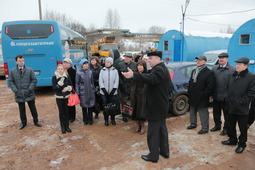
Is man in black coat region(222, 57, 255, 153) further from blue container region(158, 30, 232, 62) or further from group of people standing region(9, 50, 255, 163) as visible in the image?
blue container region(158, 30, 232, 62)

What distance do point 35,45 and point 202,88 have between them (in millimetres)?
6836

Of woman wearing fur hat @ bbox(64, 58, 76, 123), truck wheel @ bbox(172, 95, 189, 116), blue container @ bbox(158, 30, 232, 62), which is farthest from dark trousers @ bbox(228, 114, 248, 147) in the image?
blue container @ bbox(158, 30, 232, 62)

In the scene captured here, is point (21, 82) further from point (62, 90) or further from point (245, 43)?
point (245, 43)

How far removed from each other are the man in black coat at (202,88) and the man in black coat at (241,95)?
618 mm

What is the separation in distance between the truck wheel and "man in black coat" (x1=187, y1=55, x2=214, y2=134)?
1.02m

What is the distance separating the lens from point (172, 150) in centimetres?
384

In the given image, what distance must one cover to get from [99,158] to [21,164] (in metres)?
1.36

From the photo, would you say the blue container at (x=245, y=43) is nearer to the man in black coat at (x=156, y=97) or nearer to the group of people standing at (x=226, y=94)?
the group of people standing at (x=226, y=94)

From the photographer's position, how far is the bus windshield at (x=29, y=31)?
26.4 ft

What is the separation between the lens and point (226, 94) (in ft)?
13.4

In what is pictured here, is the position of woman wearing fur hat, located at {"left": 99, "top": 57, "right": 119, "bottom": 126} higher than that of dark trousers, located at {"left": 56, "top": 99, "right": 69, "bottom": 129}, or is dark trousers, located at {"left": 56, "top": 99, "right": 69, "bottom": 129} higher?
woman wearing fur hat, located at {"left": 99, "top": 57, "right": 119, "bottom": 126}

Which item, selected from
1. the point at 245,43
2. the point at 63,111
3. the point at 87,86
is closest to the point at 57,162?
the point at 63,111

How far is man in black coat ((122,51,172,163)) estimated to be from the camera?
2.97m

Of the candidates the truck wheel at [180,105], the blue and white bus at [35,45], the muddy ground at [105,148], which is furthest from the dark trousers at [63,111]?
the blue and white bus at [35,45]
